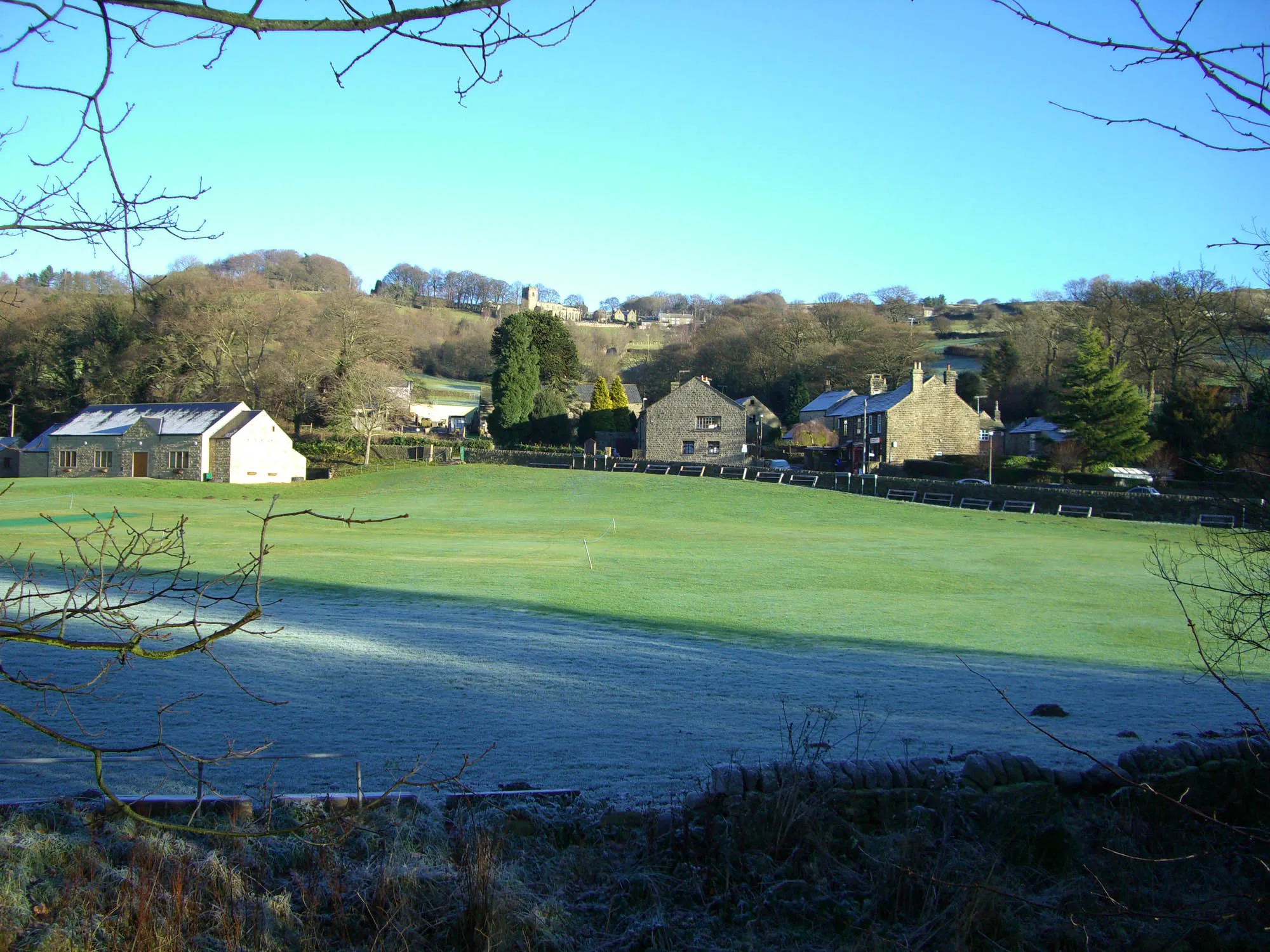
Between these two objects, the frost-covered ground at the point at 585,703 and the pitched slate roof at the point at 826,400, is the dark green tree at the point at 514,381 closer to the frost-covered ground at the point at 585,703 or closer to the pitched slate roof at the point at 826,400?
the pitched slate roof at the point at 826,400

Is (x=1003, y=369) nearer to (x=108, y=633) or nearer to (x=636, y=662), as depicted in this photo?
(x=636, y=662)

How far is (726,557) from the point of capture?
2702 centimetres

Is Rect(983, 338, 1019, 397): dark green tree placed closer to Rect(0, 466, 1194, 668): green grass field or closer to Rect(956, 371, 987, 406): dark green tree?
Rect(956, 371, 987, 406): dark green tree

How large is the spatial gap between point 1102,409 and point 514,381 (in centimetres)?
4518

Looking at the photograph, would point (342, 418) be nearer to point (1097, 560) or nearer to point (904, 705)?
point (1097, 560)

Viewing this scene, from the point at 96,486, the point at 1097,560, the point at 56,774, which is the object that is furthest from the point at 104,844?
the point at 96,486

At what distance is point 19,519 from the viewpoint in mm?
36562

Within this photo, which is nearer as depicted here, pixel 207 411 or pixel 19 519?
pixel 19 519

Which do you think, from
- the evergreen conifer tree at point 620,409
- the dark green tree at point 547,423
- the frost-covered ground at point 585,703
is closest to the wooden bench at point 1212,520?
the frost-covered ground at point 585,703

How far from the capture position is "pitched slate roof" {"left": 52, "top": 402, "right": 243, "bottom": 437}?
6075 cm

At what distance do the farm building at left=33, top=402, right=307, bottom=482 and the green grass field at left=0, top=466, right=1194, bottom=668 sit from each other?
5.93m

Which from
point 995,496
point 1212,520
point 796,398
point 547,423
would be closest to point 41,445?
point 547,423

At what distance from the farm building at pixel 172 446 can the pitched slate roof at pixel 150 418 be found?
0.19ft

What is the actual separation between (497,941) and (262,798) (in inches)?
83.5
